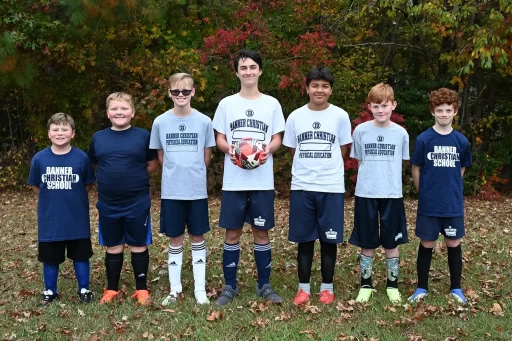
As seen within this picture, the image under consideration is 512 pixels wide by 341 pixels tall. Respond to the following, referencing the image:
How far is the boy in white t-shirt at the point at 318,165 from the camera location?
5.19 meters

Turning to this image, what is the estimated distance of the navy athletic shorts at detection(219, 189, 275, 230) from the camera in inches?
206

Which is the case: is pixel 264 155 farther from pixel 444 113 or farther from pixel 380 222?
pixel 444 113

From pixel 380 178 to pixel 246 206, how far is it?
47.1 inches

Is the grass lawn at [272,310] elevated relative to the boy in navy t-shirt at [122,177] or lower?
lower

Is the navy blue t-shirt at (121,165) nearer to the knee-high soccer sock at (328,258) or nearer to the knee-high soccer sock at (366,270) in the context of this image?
the knee-high soccer sock at (328,258)

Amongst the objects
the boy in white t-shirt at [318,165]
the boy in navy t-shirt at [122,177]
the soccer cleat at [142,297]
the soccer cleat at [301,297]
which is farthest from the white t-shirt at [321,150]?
the soccer cleat at [142,297]

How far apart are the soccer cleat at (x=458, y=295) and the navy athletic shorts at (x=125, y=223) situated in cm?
282

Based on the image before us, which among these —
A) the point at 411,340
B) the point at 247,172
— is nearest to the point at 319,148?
the point at 247,172

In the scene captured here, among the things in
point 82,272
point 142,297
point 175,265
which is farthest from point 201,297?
point 82,272

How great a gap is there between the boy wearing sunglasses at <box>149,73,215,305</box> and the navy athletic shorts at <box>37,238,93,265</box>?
76 centimetres

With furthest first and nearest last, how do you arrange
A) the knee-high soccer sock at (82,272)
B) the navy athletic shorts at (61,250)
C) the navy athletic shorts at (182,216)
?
the knee-high soccer sock at (82,272) < the navy athletic shorts at (61,250) < the navy athletic shorts at (182,216)

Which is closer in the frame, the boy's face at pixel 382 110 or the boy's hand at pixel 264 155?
the boy's hand at pixel 264 155

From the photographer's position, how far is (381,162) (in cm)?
527

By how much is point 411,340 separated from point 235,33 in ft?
29.5
